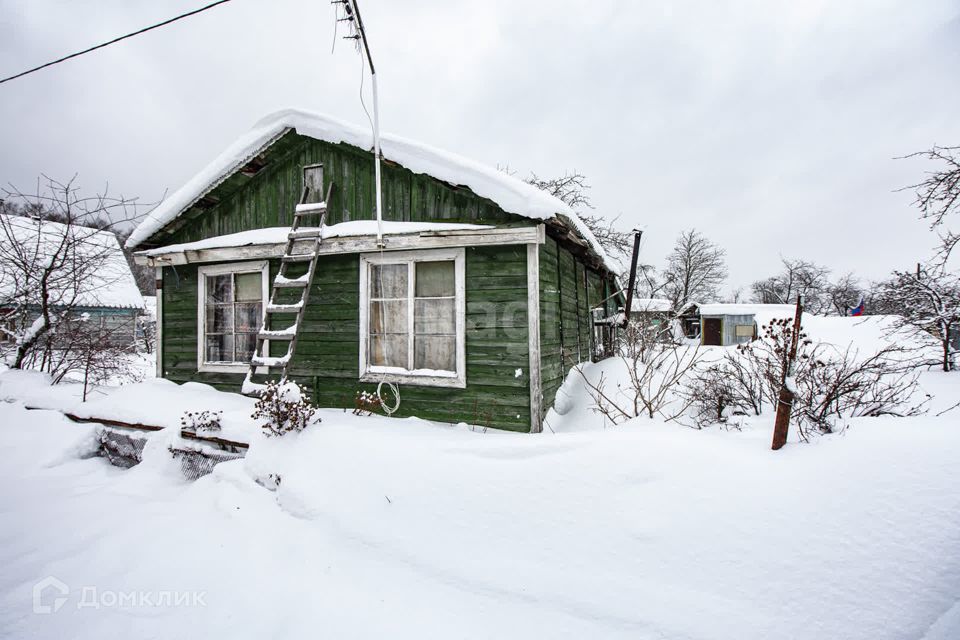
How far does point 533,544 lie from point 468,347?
2832mm

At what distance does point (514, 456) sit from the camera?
129 inches

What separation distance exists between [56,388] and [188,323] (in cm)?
220

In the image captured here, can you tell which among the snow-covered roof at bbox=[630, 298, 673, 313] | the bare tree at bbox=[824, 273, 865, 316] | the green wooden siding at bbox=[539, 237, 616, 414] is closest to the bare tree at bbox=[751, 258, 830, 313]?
the bare tree at bbox=[824, 273, 865, 316]

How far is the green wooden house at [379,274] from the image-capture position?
5.12 m

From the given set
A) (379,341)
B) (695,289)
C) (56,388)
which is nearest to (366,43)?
(379,341)

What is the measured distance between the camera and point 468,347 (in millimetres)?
5285

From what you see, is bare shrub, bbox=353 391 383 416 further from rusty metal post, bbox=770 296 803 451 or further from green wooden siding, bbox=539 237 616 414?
rusty metal post, bbox=770 296 803 451

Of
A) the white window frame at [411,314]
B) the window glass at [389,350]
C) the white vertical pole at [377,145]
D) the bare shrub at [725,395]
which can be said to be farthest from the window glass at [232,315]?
the bare shrub at [725,395]

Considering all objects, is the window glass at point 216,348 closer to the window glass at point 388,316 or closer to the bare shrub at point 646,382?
the window glass at point 388,316

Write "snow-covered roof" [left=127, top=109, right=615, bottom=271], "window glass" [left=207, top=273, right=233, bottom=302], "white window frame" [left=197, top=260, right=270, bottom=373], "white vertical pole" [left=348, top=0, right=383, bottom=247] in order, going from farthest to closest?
1. "window glass" [left=207, top=273, right=233, bottom=302]
2. "white window frame" [left=197, top=260, right=270, bottom=373]
3. "snow-covered roof" [left=127, top=109, right=615, bottom=271]
4. "white vertical pole" [left=348, top=0, right=383, bottom=247]

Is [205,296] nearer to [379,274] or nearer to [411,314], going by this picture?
[379,274]

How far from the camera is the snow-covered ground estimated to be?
2146 mm

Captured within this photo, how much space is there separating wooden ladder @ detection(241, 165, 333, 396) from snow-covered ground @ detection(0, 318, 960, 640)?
1953 mm

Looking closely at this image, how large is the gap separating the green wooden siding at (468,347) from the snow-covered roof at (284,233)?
36 cm
